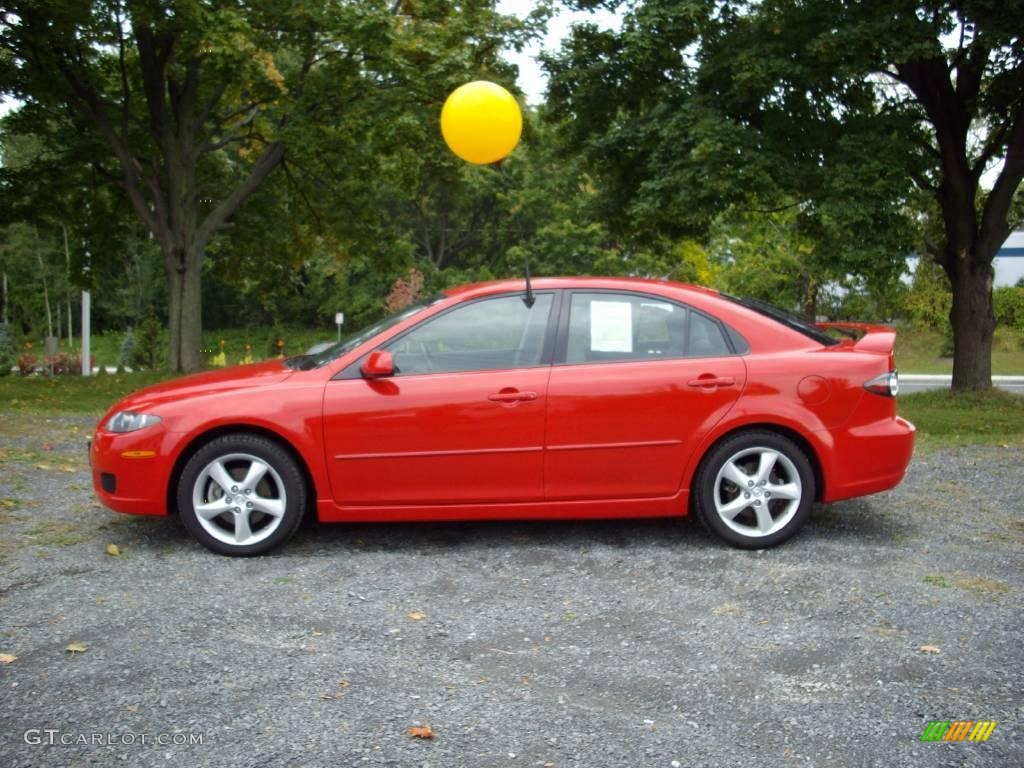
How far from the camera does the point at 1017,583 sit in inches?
182

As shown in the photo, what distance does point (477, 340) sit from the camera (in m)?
5.23

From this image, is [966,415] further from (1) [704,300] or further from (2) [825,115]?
(1) [704,300]

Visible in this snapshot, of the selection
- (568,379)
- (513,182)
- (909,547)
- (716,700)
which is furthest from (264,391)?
(513,182)

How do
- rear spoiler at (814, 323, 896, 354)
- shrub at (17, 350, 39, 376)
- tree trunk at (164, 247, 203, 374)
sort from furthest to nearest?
shrub at (17, 350, 39, 376), tree trunk at (164, 247, 203, 374), rear spoiler at (814, 323, 896, 354)

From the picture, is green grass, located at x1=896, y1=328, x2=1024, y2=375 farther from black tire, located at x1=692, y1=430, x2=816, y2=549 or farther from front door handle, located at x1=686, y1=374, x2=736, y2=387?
front door handle, located at x1=686, y1=374, x2=736, y2=387

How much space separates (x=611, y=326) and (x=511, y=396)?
27.8 inches

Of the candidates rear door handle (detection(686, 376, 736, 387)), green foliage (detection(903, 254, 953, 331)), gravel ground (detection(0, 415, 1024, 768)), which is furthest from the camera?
green foliage (detection(903, 254, 953, 331))

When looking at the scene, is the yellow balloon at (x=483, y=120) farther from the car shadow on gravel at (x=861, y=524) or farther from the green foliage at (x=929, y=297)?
the green foliage at (x=929, y=297)

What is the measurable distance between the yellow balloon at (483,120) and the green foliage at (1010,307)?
88.6ft

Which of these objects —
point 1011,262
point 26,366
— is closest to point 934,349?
point 1011,262

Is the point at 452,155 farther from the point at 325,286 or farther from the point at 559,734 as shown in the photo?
the point at 325,286

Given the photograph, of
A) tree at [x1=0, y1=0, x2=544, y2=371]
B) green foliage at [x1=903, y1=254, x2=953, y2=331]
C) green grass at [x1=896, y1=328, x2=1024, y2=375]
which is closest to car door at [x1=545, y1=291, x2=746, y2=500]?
tree at [x1=0, y1=0, x2=544, y2=371]

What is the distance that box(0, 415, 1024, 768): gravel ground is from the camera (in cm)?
303

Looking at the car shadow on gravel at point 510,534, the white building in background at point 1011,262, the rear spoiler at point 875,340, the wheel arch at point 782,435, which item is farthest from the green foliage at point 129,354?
the white building in background at point 1011,262
